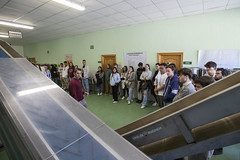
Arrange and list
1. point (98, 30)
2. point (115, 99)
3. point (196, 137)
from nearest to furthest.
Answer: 1. point (196, 137)
2. point (115, 99)
3. point (98, 30)

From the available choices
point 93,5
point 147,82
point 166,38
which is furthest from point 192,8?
point 93,5

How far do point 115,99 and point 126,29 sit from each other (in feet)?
10.5

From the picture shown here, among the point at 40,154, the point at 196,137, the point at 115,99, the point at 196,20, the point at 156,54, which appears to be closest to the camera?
the point at 40,154

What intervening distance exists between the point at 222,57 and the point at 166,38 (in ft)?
6.12

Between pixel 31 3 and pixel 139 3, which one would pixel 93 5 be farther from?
pixel 31 3

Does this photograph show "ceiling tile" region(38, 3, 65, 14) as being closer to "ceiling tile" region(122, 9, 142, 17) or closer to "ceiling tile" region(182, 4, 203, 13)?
"ceiling tile" region(122, 9, 142, 17)

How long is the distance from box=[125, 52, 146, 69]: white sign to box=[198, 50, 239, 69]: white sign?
2.01 metres

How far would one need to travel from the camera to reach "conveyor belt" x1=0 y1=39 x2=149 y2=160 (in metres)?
0.58

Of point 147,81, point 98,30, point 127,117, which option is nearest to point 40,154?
point 127,117

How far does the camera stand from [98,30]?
599cm

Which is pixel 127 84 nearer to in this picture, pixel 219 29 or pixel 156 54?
pixel 156 54

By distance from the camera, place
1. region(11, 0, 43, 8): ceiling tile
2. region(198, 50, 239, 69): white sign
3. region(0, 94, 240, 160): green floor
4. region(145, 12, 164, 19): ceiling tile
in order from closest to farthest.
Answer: region(11, 0, 43, 8): ceiling tile → region(0, 94, 240, 160): green floor → region(198, 50, 239, 69): white sign → region(145, 12, 164, 19): ceiling tile

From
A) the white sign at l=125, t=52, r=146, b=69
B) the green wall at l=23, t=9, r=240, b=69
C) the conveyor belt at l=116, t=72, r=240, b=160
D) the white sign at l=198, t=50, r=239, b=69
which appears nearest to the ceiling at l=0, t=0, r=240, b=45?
the green wall at l=23, t=9, r=240, b=69

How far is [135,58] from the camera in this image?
5.18 meters
